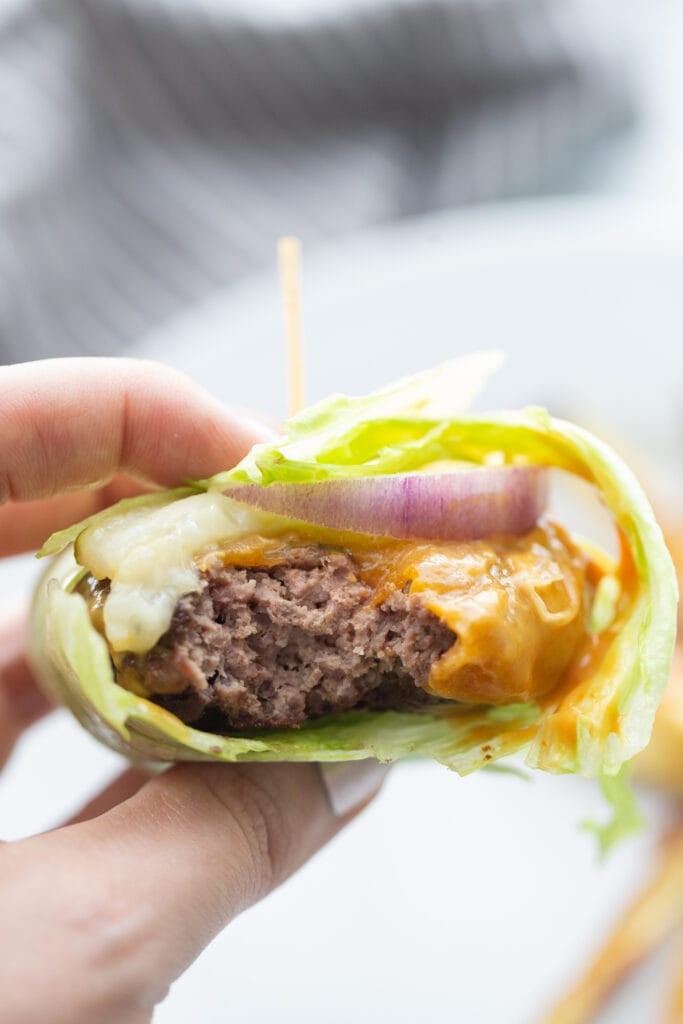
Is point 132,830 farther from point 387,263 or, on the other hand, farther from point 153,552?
point 387,263

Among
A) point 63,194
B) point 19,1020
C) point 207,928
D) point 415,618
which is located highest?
point 63,194

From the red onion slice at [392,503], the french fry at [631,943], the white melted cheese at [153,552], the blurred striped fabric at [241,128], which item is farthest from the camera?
the blurred striped fabric at [241,128]

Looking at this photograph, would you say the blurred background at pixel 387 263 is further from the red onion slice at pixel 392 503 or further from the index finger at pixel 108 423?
the red onion slice at pixel 392 503

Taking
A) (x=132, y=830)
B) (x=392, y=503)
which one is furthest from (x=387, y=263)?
(x=132, y=830)

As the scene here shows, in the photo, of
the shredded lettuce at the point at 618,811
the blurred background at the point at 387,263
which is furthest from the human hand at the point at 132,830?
the blurred background at the point at 387,263

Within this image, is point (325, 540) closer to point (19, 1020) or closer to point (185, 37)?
point (19, 1020)

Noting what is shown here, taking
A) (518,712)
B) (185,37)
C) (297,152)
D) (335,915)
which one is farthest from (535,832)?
(185,37)

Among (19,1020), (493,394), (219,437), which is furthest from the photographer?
(493,394)
